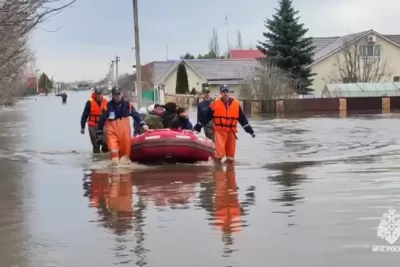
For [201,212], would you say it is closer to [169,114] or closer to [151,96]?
[169,114]

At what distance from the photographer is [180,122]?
15672mm

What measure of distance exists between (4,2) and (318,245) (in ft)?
24.4

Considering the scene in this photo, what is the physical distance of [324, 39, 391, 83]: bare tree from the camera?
66562mm

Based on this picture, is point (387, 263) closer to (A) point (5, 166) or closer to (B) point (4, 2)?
(B) point (4, 2)

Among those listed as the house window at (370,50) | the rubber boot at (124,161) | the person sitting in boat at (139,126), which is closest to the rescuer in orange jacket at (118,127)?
the rubber boot at (124,161)

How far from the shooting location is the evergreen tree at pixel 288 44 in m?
55.6

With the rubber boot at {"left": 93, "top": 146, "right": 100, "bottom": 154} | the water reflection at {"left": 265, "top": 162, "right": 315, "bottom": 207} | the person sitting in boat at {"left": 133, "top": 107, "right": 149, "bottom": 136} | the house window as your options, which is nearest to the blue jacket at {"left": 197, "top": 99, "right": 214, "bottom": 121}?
the person sitting in boat at {"left": 133, "top": 107, "right": 149, "bottom": 136}

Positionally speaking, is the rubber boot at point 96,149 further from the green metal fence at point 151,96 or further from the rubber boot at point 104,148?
the green metal fence at point 151,96

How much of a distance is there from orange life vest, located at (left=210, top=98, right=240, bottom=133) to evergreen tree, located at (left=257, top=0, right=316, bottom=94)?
133 feet

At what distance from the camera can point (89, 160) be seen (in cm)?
1730

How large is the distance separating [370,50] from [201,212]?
64345 millimetres

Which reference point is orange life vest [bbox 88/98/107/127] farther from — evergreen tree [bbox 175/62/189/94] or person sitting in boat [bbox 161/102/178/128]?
evergreen tree [bbox 175/62/189/94]

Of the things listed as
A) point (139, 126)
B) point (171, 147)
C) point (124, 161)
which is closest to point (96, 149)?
point (139, 126)

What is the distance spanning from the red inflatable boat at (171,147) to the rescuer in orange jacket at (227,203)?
134cm
